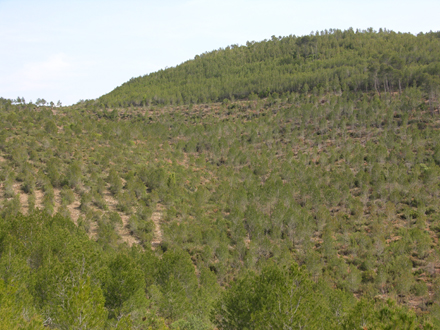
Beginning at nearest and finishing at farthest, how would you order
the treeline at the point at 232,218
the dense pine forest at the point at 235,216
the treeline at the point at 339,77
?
the dense pine forest at the point at 235,216, the treeline at the point at 232,218, the treeline at the point at 339,77

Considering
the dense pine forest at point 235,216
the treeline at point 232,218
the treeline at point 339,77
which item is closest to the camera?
the dense pine forest at point 235,216

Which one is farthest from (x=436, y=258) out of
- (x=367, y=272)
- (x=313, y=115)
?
(x=313, y=115)

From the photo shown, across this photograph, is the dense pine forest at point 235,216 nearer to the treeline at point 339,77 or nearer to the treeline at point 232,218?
the treeline at point 232,218

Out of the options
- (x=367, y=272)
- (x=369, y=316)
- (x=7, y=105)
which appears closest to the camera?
(x=369, y=316)

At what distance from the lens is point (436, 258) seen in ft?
207

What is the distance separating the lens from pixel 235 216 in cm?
7575

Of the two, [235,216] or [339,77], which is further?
[339,77]

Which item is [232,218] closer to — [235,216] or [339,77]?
[235,216]

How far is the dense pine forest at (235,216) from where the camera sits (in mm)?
23938

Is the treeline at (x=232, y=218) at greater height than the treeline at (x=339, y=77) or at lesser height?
lesser

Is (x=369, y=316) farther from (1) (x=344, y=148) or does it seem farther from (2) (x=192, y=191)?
(1) (x=344, y=148)

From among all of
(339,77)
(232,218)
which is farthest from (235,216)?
(339,77)

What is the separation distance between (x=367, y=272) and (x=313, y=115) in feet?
257

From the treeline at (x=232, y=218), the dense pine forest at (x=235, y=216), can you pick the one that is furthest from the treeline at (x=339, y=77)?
the treeline at (x=232, y=218)
